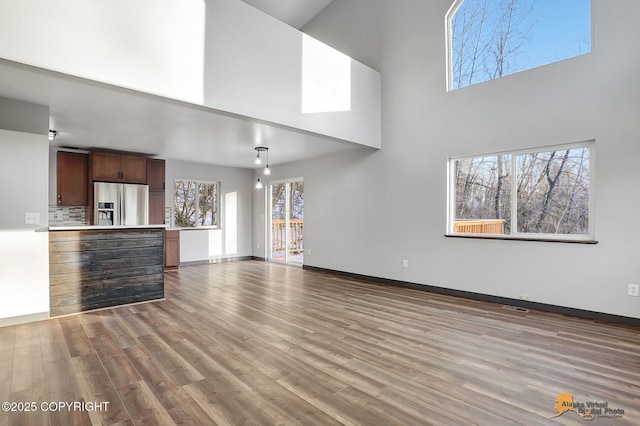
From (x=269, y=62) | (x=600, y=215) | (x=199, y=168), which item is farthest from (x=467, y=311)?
(x=199, y=168)

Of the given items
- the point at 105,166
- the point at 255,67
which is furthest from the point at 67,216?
the point at 255,67

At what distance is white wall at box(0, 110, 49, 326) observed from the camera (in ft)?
10.9

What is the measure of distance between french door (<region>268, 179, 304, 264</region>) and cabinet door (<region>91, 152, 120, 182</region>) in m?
3.43

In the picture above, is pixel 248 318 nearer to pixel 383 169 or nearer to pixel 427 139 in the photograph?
pixel 383 169

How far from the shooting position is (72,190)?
5.80 m

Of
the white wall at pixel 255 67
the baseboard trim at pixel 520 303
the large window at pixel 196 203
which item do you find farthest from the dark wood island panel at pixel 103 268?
the baseboard trim at pixel 520 303

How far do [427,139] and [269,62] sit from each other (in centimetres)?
269

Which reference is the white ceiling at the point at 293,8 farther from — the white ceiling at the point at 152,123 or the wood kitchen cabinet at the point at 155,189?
the wood kitchen cabinet at the point at 155,189

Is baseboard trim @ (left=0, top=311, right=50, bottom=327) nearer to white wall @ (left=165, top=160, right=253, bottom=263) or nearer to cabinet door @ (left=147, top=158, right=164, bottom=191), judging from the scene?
cabinet door @ (left=147, top=158, right=164, bottom=191)

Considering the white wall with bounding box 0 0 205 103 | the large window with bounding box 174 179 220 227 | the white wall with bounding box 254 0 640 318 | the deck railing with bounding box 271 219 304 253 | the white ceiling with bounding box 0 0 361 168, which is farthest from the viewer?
the deck railing with bounding box 271 219 304 253

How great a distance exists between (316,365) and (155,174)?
5.75 metres

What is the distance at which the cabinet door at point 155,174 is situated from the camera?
6.57 metres

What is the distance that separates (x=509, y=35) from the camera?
4.45 m

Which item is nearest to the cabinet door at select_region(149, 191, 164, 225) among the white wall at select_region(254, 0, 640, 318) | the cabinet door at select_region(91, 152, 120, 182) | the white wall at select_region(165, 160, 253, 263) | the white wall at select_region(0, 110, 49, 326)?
the white wall at select_region(165, 160, 253, 263)
